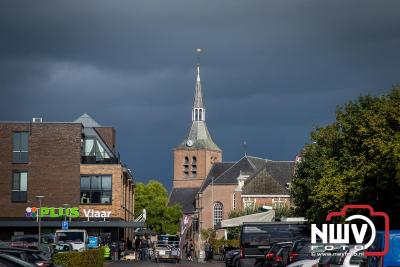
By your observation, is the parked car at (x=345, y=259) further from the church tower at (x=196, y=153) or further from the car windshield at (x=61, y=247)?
the church tower at (x=196, y=153)

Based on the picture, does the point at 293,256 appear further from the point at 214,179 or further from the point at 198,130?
the point at 198,130

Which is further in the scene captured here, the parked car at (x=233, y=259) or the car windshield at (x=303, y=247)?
the parked car at (x=233, y=259)

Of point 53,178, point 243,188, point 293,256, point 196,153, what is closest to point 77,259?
point 293,256

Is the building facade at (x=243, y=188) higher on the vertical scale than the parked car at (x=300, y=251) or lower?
higher

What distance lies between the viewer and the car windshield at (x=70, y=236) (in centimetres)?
5394

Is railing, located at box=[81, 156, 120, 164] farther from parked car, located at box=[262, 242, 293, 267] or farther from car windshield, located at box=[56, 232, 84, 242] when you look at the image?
parked car, located at box=[262, 242, 293, 267]

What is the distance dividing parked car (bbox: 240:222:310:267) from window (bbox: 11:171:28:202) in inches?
1551

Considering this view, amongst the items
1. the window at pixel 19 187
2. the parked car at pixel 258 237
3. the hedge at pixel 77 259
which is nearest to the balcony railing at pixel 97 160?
the window at pixel 19 187

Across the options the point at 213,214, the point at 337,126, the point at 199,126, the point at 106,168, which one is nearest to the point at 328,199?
the point at 337,126

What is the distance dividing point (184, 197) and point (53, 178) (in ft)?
358

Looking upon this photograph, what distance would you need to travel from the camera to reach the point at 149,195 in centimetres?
15812

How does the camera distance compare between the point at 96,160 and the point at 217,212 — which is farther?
the point at 217,212

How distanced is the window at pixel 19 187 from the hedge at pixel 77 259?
40420mm

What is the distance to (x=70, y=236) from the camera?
54.1 metres
